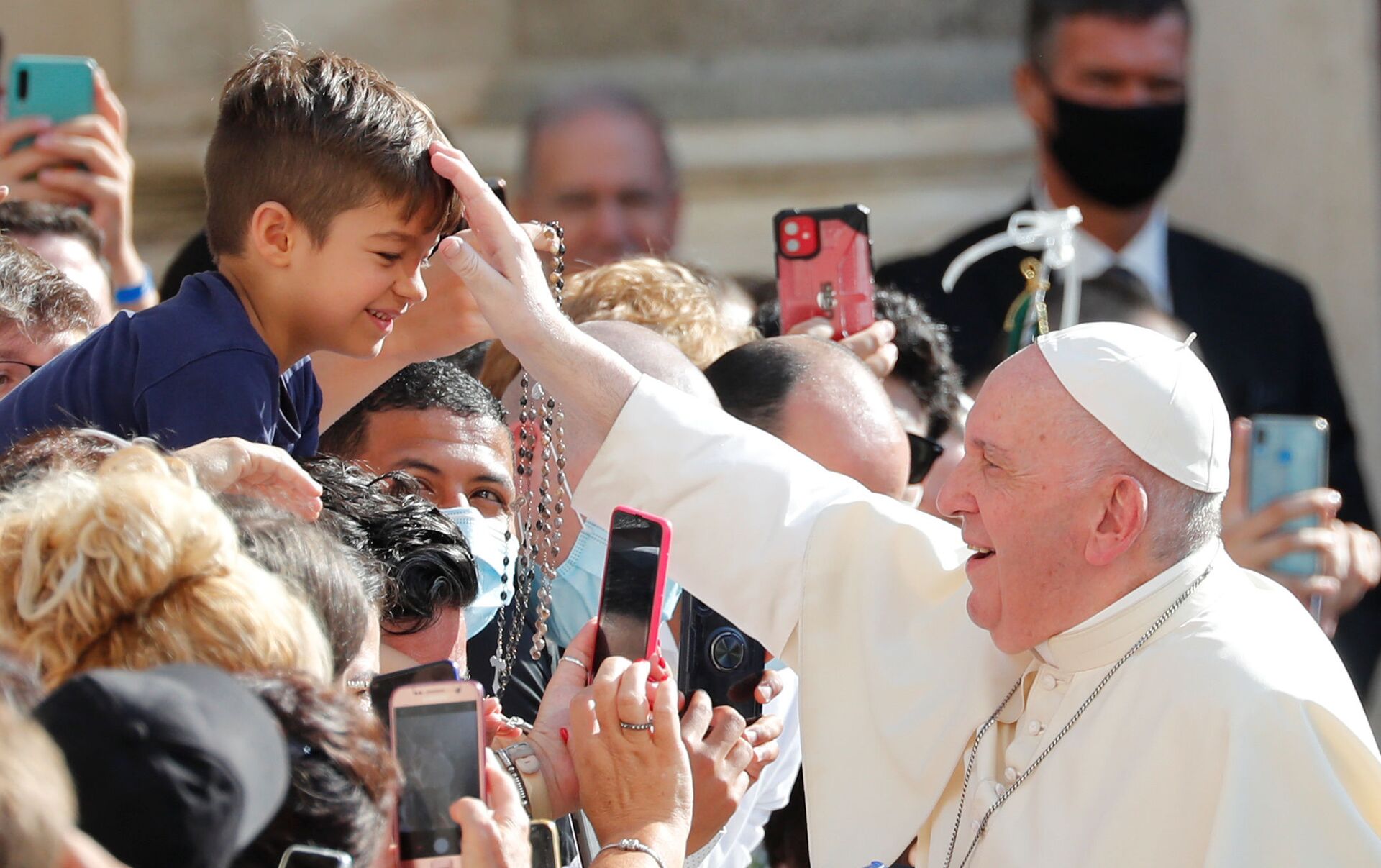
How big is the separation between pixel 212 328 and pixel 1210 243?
4.90 meters

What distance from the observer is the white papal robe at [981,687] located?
8.60ft

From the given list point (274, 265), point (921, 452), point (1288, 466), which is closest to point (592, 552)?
point (921, 452)

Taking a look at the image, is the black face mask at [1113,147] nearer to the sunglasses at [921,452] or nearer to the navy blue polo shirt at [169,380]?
the sunglasses at [921,452]

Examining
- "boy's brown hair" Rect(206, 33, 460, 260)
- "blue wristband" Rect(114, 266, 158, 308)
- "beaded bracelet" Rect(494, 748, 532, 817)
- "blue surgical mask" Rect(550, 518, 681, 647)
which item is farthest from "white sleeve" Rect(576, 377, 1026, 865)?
"blue wristband" Rect(114, 266, 158, 308)

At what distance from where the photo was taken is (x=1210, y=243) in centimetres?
665

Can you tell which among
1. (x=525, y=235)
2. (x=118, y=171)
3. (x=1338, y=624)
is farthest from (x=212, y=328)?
(x=1338, y=624)

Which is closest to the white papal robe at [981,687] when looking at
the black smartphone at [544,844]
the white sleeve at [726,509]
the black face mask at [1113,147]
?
the white sleeve at [726,509]

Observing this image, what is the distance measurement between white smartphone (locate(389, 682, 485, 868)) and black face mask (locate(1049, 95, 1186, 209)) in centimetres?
485

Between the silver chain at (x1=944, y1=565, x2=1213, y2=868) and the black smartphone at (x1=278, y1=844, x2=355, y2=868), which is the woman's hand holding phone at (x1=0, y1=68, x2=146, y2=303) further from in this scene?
the black smartphone at (x1=278, y1=844, x2=355, y2=868)

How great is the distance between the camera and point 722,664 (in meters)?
2.80

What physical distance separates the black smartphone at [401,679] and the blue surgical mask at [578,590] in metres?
1.13

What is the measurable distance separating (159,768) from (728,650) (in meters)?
1.52

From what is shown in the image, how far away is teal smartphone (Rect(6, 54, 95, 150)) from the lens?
4.10 m

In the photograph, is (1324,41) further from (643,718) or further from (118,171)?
(643,718)
